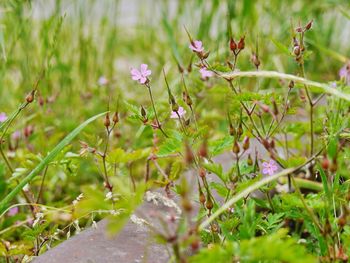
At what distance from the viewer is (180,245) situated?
1.12m

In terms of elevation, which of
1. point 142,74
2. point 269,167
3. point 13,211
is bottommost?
point 13,211

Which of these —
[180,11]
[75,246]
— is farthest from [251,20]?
[75,246]

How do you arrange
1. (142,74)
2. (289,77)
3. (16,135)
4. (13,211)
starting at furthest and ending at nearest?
(16,135)
(13,211)
(142,74)
(289,77)

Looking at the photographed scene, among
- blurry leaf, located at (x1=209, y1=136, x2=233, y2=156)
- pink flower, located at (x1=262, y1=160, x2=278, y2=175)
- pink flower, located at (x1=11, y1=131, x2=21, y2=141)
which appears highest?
blurry leaf, located at (x1=209, y1=136, x2=233, y2=156)

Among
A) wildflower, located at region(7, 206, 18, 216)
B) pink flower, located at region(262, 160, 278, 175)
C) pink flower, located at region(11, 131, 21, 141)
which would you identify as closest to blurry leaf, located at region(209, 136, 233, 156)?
pink flower, located at region(262, 160, 278, 175)

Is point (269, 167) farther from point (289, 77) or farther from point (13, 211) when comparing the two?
point (13, 211)

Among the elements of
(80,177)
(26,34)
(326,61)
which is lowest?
(80,177)

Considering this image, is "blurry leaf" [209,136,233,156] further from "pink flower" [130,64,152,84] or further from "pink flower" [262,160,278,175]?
"pink flower" [130,64,152,84]

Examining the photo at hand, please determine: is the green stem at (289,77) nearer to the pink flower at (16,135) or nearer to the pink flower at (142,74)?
the pink flower at (142,74)

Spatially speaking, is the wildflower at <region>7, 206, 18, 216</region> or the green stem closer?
the green stem

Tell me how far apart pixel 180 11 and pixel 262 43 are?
1.42ft

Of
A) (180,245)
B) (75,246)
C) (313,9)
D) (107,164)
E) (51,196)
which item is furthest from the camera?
(313,9)

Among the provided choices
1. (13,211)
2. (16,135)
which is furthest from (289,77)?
(16,135)

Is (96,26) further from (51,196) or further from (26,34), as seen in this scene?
(51,196)
